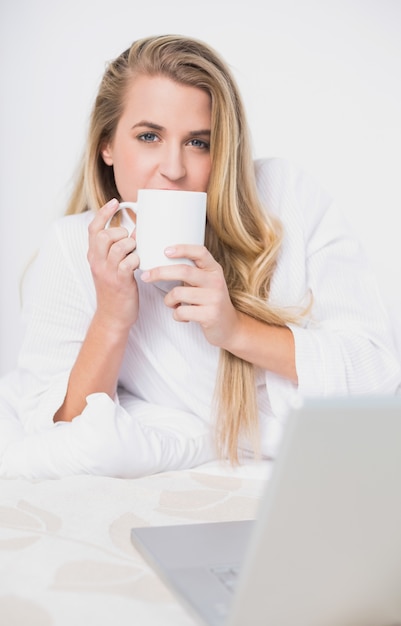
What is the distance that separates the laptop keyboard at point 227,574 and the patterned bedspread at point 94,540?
1.7 inches

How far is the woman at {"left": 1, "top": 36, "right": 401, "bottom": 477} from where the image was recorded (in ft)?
4.98

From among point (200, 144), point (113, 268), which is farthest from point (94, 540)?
point (200, 144)

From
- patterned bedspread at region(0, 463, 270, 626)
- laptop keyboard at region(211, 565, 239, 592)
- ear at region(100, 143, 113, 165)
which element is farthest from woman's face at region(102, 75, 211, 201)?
laptop keyboard at region(211, 565, 239, 592)

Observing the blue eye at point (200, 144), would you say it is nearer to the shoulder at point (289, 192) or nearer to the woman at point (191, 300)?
the woman at point (191, 300)

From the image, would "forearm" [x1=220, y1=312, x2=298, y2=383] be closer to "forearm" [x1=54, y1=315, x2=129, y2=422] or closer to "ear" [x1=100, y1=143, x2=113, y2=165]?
"forearm" [x1=54, y1=315, x2=129, y2=422]

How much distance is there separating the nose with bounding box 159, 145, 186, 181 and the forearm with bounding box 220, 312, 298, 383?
0.29 metres

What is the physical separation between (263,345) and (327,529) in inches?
38.5

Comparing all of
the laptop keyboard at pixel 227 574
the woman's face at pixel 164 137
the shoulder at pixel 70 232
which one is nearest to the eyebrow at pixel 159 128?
the woman's face at pixel 164 137

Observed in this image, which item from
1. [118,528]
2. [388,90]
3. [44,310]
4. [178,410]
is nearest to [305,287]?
[178,410]

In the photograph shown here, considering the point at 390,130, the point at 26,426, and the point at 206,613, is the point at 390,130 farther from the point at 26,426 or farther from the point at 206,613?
the point at 206,613

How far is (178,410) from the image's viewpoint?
1708 millimetres

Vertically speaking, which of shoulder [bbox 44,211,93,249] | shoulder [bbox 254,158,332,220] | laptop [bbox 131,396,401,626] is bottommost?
shoulder [bbox 44,211,93,249]

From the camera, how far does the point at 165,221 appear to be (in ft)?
4.47

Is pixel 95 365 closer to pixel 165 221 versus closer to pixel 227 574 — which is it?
pixel 165 221
